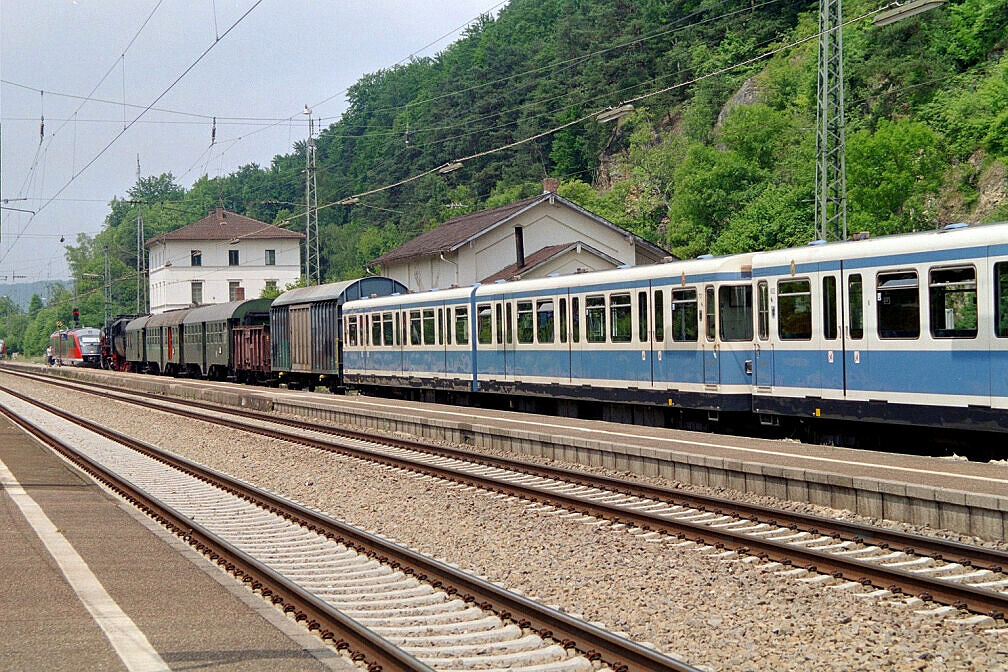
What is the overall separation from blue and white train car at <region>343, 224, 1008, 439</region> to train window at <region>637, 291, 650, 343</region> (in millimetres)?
35

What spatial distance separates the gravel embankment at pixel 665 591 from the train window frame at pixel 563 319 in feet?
29.6

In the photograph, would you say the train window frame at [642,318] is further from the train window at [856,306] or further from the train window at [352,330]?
the train window at [352,330]

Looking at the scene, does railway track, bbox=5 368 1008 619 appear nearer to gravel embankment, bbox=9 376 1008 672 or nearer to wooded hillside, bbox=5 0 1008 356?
gravel embankment, bbox=9 376 1008 672

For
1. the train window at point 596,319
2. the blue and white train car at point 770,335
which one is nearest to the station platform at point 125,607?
the blue and white train car at point 770,335

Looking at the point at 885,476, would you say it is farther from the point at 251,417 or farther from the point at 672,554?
the point at 251,417

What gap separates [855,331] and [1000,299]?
2667 mm

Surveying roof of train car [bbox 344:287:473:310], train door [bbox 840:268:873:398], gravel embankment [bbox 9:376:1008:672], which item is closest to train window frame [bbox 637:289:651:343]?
train door [bbox 840:268:873:398]

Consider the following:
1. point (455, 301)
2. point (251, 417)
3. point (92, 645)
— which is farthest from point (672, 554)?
point (251, 417)

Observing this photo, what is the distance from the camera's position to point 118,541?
11.4 meters

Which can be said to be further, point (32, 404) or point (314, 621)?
point (32, 404)

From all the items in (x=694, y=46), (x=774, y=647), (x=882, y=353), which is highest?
(x=694, y=46)

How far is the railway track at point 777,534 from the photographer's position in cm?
891

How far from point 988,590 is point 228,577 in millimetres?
5868

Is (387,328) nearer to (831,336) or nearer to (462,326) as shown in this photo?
(462,326)
